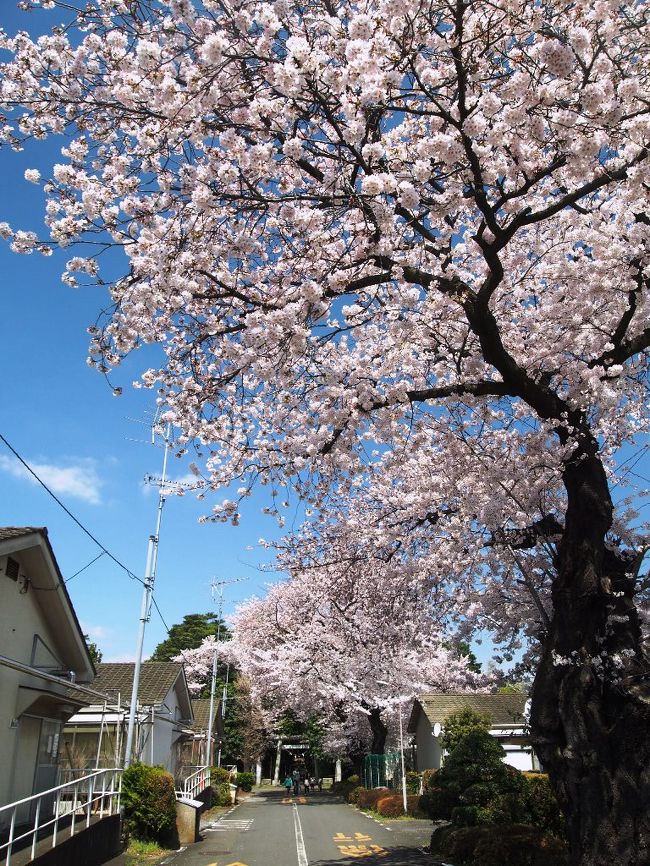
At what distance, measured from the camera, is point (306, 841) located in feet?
56.7

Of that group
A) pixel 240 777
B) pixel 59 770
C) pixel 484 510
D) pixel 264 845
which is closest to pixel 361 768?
pixel 240 777

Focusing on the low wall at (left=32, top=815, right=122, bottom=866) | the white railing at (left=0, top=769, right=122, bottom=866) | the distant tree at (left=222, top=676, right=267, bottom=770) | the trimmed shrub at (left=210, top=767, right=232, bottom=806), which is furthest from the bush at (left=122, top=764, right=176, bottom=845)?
the distant tree at (left=222, top=676, right=267, bottom=770)

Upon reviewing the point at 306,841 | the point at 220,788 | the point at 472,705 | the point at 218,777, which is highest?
the point at 472,705

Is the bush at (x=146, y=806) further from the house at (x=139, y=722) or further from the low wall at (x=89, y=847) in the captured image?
the low wall at (x=89, y=847)

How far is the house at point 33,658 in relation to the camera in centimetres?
1214

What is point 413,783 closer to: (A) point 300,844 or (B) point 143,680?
(B) point 143,680

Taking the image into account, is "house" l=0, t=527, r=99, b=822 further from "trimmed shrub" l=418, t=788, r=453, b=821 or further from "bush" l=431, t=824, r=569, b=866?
"trimmed shrub" l=418, t=788, r=453, b=821

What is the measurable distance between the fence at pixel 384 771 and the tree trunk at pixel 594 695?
24192mm

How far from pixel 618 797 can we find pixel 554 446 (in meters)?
5.34

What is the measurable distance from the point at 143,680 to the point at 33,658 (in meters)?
13.1

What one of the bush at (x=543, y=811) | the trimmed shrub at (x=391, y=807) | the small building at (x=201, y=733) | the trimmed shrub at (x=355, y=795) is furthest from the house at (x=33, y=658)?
the small building at (x=201, y=733)

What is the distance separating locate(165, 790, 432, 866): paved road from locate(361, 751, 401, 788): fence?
3.74 meters

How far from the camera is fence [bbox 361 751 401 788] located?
29.9 metres

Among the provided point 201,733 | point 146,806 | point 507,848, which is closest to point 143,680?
point 146,806
